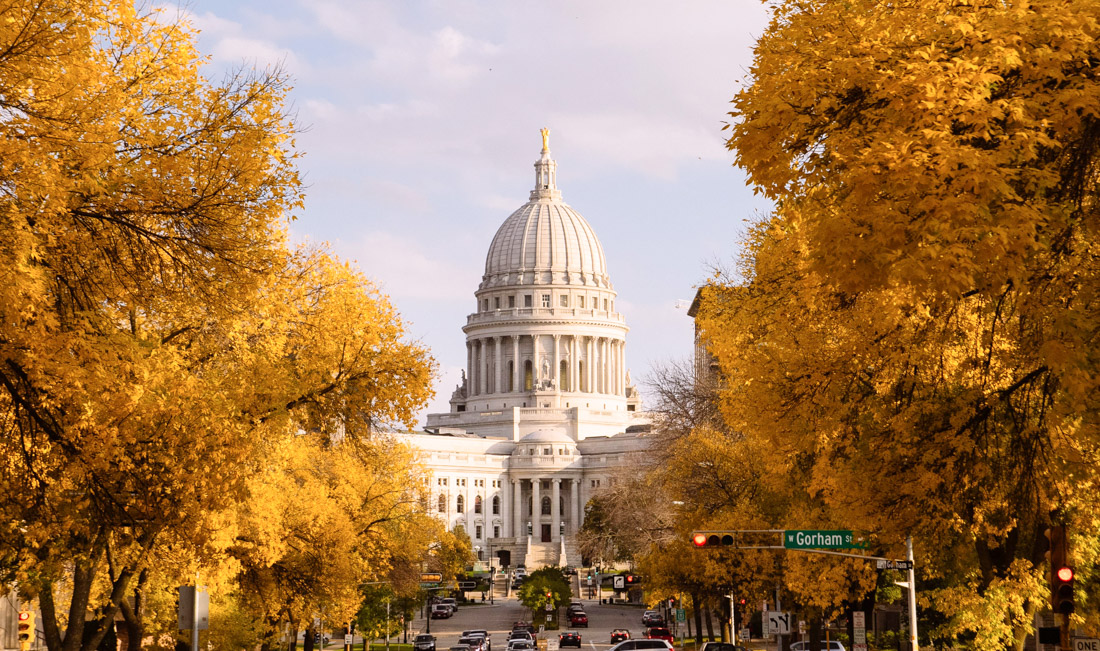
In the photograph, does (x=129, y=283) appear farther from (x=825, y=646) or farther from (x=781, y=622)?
(x=825, y=646)

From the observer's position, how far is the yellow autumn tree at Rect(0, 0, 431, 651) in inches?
525

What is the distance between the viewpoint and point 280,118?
634 inches

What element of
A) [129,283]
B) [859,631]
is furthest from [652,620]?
[129,283]

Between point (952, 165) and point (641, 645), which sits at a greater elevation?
point (952, 165)

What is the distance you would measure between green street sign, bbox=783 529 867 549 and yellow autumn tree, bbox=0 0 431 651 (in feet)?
41.8

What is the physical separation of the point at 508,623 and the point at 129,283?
96.0 meters

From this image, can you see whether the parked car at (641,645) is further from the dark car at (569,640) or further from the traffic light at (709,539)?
the dark car at (569,640)

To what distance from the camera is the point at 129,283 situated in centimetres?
1578

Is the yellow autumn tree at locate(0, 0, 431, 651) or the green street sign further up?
the yellow autumn tree at locate(0, 0, 431, 651)

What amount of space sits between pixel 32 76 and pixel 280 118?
11.4 ft

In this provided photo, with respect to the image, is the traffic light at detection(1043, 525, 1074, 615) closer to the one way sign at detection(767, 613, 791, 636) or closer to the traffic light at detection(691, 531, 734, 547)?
the traffic light at detection(691, 531, 734, 547)

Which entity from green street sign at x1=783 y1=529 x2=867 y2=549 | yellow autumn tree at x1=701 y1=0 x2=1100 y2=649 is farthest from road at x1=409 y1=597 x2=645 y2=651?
yellow autumn tree at x1=701 y1=0 x2=1100 y2=649

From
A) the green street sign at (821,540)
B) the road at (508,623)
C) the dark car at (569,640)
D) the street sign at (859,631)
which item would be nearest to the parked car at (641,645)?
the street sign at (859,631)

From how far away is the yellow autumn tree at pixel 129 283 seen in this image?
525 inches
